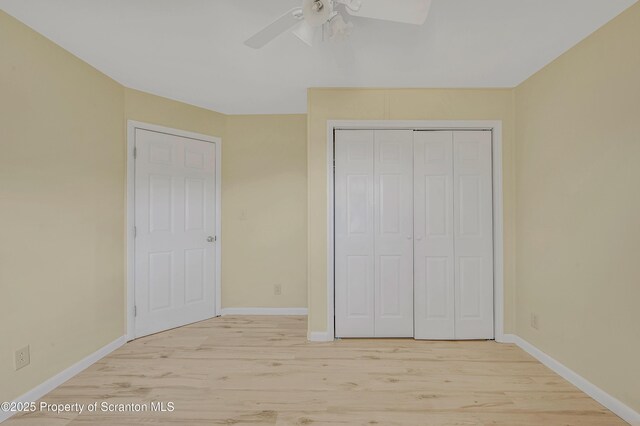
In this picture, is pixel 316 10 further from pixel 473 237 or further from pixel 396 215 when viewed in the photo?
pixel 473 237

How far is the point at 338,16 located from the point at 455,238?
213 cm

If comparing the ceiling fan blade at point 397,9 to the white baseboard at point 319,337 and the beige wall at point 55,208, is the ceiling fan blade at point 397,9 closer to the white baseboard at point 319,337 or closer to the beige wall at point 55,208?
the beige wall at point 55,208

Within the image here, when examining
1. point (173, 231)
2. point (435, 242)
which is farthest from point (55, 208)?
point (435, 242)

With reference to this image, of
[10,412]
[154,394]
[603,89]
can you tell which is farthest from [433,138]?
[10,412]

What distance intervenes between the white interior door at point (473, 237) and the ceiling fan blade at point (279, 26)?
1974 mm

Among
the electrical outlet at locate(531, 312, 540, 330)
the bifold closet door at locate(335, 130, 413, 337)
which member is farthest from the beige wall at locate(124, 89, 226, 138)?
the electrical outlet at locate(531, 312, 540, 330)

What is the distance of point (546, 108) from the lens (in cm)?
233

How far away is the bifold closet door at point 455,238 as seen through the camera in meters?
2.73

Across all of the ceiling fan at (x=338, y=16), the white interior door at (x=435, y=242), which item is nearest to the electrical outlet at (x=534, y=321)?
the white interior door at (x=435, y=242)

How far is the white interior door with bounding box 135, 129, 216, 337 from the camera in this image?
2842 mm

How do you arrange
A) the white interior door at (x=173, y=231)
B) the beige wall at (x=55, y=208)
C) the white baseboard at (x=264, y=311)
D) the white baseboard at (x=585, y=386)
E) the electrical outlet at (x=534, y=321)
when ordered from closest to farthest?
the white baseboard at (x=585, y=386)
the beige wall at (x=55, y=208)
the electrical outlet at (x=534, y=321)
the white interior door at (x=173, y=231)
the white baseboard at (x=264, y=311)

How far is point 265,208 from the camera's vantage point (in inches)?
138

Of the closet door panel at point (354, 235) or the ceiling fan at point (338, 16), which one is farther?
the closet door panel at point (354, 235)

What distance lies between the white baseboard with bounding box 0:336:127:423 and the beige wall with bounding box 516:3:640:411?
3.64m
